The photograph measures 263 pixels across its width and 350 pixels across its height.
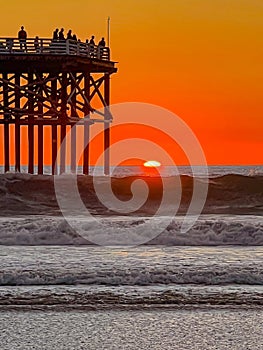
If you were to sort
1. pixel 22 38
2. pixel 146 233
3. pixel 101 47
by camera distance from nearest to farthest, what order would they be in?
pixel 146 233 → pixel 22 38 → pixel 101 47

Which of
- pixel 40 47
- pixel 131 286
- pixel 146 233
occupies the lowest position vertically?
pixel 131 286

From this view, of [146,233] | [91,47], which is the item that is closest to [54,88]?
[91,47]

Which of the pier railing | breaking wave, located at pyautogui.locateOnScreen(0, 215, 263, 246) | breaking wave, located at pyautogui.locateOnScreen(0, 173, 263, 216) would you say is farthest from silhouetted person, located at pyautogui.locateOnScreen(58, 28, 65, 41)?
breaking wave, located at pyautogui.locateOnScreen(0, 215, 263, 246)

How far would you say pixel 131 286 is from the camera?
28.0ft

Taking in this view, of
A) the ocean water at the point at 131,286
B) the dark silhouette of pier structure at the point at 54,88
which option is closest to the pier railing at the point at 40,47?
the dark silhouette of pier structure at the point at 54,88

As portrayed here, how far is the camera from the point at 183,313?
23.3ft

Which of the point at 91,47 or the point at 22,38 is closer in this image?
the point at 22,38

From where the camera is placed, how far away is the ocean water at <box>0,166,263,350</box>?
6.33 m

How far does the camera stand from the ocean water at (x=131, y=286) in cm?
633

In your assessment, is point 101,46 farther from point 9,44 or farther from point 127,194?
point 127,194

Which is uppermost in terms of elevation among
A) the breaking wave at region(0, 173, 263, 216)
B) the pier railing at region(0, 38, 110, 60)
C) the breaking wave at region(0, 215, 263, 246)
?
the pier railing at region(0, 38, 110, 60)

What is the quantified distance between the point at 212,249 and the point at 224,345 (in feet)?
22.5

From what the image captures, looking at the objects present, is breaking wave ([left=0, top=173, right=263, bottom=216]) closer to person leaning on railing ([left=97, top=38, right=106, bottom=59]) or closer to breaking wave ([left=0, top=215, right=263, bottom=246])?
person leaning on railing ([left=97, top=38, right=106, bottom=59])

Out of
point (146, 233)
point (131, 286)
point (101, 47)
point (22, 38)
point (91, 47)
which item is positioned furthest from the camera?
point (101, 47)
